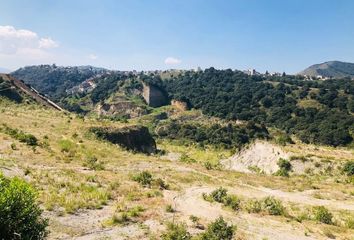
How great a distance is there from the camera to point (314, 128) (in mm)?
111125

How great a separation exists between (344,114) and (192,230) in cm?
10806

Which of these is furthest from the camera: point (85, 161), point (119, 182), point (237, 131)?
point (237, 131)

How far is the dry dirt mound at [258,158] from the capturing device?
5880cm

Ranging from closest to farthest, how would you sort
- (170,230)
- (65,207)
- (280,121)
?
(170,230) < (65,207) < (280,121)

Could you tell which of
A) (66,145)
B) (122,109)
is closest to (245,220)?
(66,145)

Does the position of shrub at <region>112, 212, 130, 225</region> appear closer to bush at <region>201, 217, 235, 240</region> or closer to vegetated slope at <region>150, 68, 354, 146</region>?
bush at <region>201, 217, 235, 240</region>

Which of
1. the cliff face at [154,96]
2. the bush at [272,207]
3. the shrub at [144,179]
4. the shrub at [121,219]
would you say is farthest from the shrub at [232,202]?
the cliff face at [154,96]

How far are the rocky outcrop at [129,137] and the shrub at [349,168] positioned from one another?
1225 inches

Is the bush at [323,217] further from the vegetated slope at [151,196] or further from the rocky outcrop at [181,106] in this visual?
the rocky outcrop at [181,106]

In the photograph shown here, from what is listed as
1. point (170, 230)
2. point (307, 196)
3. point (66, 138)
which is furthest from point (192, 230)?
point (66, 138)

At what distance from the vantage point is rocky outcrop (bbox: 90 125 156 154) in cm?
5929

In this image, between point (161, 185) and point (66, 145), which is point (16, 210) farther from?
point (66, 145)

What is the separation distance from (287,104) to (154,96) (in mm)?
59389

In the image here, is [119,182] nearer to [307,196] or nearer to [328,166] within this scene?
[307,196]
